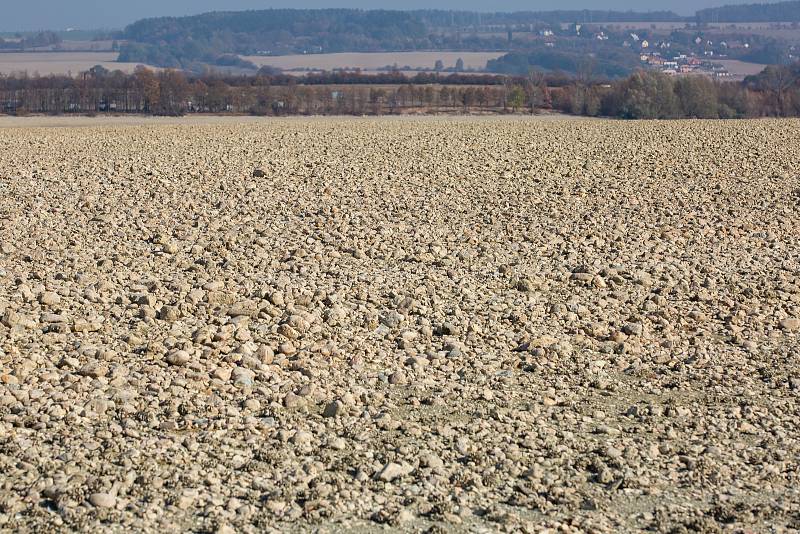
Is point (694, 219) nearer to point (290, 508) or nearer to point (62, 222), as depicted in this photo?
point (62, 222)

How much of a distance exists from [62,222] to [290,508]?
7967 mm

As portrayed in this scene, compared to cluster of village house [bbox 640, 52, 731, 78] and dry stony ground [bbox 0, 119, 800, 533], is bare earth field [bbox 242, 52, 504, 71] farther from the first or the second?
dry stony ground [bbox 0, 119, 800, 533]

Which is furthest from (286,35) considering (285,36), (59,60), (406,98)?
(406,98)

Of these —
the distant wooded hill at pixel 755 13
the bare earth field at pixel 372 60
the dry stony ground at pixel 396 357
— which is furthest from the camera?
the distant wooded hill at pixel 755 13

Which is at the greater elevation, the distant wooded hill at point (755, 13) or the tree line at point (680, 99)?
the distant wooded hill at point (755, 13)

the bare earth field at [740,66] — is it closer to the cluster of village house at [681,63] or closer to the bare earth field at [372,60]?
the cluster of village house at [681,63]

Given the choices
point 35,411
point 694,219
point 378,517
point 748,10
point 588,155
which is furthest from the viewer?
point 748,10

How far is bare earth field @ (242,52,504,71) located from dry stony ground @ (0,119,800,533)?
9200 centimetres

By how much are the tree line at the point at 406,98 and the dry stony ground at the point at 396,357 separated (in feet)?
58.0

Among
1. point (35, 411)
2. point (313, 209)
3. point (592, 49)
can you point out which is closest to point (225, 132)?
point (313, 209)

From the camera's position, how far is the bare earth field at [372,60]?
10956cm

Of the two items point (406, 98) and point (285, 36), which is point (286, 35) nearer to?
point (285, 36)

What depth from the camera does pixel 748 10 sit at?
609ft

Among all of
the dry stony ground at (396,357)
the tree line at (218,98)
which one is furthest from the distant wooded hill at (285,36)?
the dry stony ground at (396,357)
